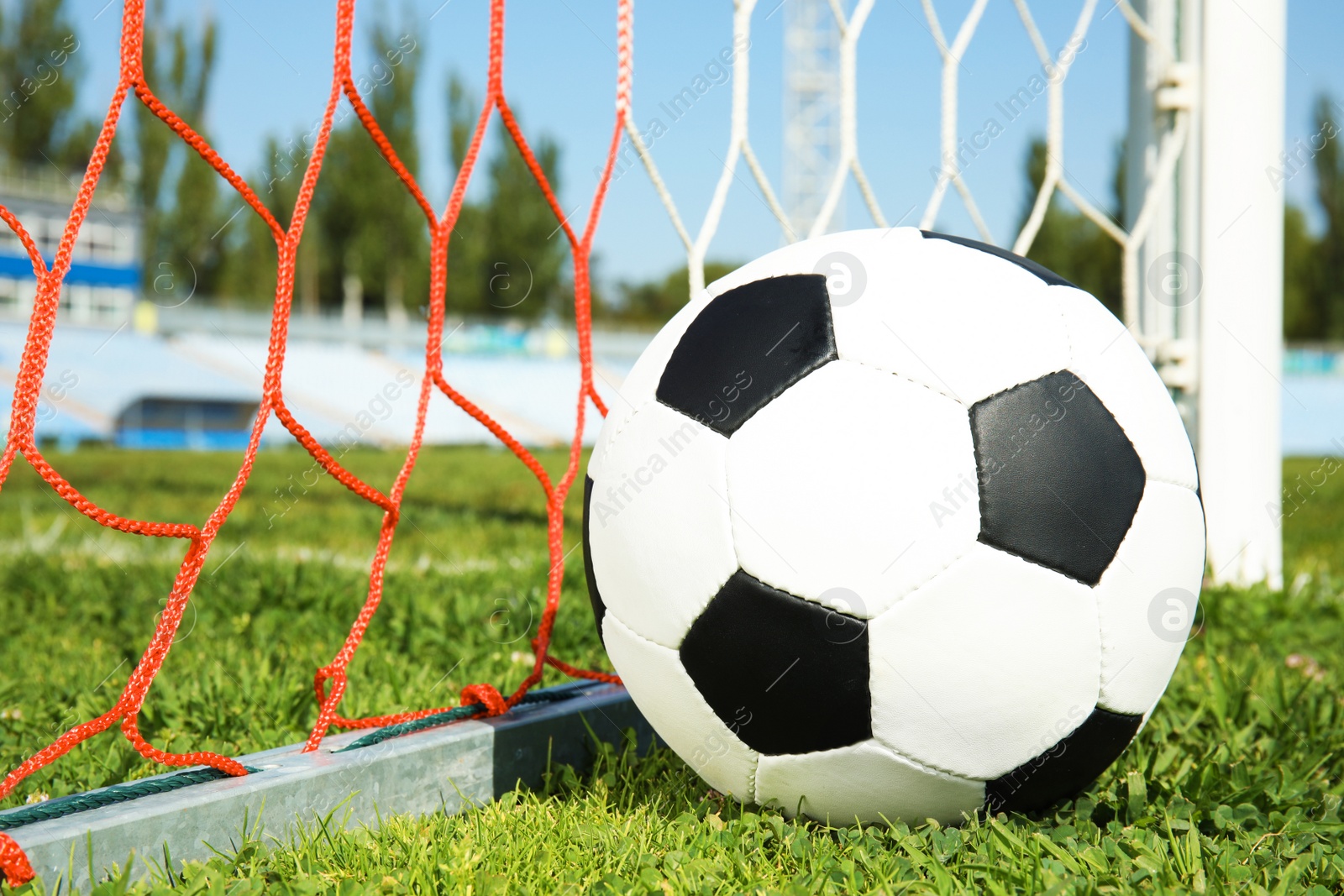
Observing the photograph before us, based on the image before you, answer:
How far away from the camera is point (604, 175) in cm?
238

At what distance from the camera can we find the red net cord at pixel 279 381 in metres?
1.47

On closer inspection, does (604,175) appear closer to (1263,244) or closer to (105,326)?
(1263,244)

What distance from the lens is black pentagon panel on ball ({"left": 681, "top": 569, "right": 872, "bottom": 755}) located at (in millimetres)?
1458

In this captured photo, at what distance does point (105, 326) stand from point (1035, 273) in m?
28.5

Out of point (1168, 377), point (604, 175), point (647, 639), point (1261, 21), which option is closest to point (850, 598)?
point (647, 639)

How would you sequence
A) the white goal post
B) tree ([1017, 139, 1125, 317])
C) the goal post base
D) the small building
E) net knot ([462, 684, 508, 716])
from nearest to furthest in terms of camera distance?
the goal post base → net knot ([462, 684, 508, 716]) → the white goal post → the small building → tree ([1017, 139, 1125, 317])

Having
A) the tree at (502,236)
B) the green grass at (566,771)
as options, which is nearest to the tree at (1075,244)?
the tree at (502,236)

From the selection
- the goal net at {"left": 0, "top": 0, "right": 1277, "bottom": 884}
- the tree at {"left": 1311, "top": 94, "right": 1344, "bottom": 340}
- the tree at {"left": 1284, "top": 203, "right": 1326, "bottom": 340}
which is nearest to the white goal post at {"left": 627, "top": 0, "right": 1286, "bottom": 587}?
the goal net at {"left": 0, "top": 0, "right": 1277, "bottom": 884}

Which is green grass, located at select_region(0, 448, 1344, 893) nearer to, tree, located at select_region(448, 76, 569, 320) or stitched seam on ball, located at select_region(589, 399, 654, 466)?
stitched seam on ball, located at select_region(589, 399, 654, 466)

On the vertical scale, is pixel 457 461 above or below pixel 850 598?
below

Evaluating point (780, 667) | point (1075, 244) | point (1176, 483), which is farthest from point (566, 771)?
point (1075, 244)

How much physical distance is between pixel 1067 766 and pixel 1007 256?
829 millimetres

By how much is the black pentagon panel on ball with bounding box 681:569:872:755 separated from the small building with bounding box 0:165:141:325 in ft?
96.6

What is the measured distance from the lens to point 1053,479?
147cm
